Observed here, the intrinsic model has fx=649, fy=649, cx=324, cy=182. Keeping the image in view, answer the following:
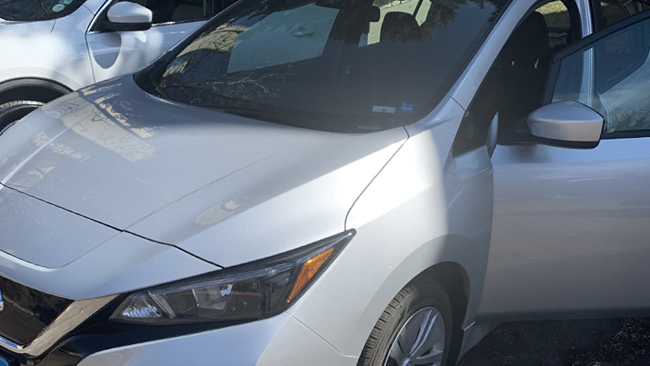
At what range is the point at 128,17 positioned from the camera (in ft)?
13.1

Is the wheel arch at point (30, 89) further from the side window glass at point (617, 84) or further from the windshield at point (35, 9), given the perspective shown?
the side window glass at point (617, 84)

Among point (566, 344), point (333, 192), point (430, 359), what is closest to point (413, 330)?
point (430, 359)

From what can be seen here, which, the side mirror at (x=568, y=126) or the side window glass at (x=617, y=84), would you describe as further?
the side window glass at (x=617, y=84)

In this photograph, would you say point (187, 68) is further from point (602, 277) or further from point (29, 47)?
point (602, 277)

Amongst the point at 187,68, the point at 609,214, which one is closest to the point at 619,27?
the point at 609,214

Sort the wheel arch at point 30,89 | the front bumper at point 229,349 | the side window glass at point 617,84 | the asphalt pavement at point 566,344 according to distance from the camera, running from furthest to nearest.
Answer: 1. the wheel arch at point 30,89
2. the asphalt pavement at point 566,344
3. the side window glass at point 617,84
4. the front bumper at point 229,349

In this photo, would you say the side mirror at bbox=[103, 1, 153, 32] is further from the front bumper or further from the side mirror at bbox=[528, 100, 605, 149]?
the front bumper

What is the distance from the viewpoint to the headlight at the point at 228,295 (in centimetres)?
161

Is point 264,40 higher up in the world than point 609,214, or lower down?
higher up

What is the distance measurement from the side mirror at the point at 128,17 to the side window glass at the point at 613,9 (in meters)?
2.57

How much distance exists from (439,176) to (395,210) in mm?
241

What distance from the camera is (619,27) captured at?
7.82ft

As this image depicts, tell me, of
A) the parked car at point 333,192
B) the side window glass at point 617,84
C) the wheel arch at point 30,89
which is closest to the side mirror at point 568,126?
the parked car at point 333,192

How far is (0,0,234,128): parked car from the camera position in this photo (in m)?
3.75
